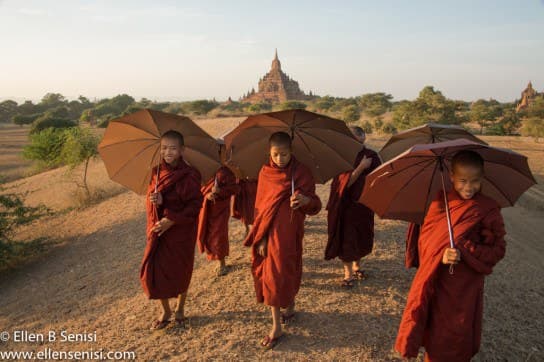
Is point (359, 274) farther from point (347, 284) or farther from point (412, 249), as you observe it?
point (412, 249)

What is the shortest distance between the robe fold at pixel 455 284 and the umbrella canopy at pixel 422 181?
0.34 m

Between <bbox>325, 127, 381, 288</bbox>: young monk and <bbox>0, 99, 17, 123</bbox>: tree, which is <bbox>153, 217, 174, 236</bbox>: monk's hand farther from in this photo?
<bbox>0, 99, 17, 123</bbox>: tree

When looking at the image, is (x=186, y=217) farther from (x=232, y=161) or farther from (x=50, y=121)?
(x=50, y=121)

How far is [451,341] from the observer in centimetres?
267

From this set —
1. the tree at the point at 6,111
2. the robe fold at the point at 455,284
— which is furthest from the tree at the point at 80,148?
the tree at the point at 6,111

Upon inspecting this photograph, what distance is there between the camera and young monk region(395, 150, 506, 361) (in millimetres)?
2553

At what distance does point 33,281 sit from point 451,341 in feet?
22.9

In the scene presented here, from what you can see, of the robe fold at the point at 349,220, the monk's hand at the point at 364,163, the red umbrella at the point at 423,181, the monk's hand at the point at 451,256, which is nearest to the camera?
the monk's hand at the point at 451,256

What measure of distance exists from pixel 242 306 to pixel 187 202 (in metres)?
1.41

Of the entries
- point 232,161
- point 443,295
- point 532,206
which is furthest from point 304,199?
point 532,206

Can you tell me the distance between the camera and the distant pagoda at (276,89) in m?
80.6

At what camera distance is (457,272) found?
8.56 ft

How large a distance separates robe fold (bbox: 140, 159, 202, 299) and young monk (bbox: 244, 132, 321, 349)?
687mm

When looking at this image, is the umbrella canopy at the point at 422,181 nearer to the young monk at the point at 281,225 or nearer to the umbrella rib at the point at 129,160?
the young monk at the point at 281,225
